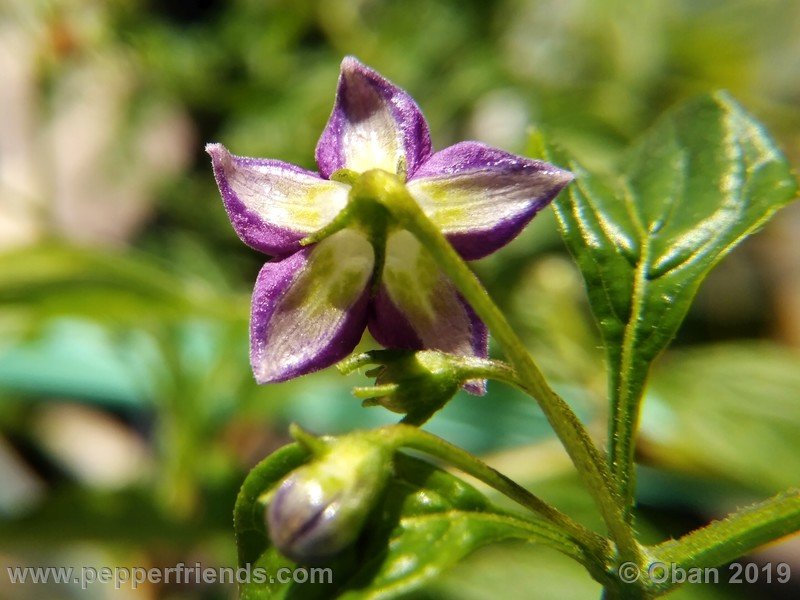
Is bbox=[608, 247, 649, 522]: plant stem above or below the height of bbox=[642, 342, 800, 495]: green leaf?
above

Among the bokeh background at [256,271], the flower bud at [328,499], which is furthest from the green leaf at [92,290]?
the flower bud at [328,499]

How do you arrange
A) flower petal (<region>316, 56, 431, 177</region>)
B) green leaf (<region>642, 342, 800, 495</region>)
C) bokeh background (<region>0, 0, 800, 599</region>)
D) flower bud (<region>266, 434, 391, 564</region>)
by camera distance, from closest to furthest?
flower bud (<region>266, 434, 391, 564</region>) < flower petal (<region>316, 56, 431, 177</region>) < green leaf (<region>642, 342, 800, 495</region>) < bokeh background (<region>0, 0, 800, 599</region>)

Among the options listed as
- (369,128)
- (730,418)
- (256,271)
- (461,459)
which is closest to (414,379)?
(461,459)

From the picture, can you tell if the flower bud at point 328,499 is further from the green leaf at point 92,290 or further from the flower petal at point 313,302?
the green leaf at point 92,290

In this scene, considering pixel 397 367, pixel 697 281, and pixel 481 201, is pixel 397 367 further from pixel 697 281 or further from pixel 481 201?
pixel 697 281

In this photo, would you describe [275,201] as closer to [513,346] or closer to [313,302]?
[313,302]

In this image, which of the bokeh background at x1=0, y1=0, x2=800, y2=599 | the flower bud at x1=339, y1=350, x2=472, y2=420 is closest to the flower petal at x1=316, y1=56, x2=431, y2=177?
the flower bud at x1=339, y1=350, x2=472, y2=420

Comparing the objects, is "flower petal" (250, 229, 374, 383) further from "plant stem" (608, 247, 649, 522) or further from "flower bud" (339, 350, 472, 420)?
"plant stem" (608, 247, 649, 522)
